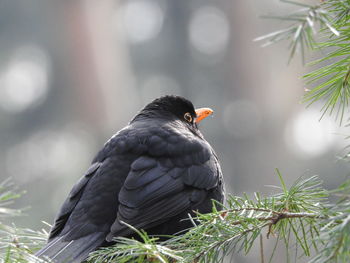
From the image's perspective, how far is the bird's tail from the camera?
122 inches

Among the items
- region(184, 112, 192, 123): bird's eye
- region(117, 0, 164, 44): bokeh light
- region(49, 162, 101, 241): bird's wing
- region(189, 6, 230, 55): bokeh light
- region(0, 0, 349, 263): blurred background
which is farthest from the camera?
region(117, 0, 164, 44): bokeh light

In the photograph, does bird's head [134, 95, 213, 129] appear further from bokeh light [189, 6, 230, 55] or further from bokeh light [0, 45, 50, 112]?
bokeh light [0, 45, 50, 112]

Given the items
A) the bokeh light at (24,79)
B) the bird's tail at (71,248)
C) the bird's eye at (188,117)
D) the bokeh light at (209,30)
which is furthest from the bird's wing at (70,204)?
the bokeh light at (24,79)

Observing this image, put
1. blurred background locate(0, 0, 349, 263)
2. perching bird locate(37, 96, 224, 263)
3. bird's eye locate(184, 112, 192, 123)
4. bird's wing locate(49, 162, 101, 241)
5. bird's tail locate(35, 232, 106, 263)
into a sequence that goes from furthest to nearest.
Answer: blurred background locate(0, 0, 349, 263) < bird's eye locate(184, 112, 192, 123) < bird's wing locate(49, 162, 101, 241) < perching bird locate(37, 96, 224, 263) < bird's tail locate(35, 232, 106, 263)

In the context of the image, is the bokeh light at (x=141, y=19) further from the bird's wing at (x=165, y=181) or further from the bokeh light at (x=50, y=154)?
the bird's wing at (x=165, y=181)

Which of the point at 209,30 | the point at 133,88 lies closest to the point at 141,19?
the point at 209,30

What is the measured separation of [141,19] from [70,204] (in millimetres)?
20346

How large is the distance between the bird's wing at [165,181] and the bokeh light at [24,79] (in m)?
16.5

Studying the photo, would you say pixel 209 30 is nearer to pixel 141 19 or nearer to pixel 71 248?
pixel 141 19

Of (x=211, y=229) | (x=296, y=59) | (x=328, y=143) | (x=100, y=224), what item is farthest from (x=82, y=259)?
(x=296, y=59)

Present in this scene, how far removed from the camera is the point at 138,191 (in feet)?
11.5

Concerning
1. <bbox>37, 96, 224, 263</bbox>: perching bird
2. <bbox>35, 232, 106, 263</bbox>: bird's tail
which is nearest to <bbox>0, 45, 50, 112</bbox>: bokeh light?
<bbox>37, 96, 224, 263</bbox>: perching bird

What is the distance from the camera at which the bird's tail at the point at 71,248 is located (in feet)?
10.2

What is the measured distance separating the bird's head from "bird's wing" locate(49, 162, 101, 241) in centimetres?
78
